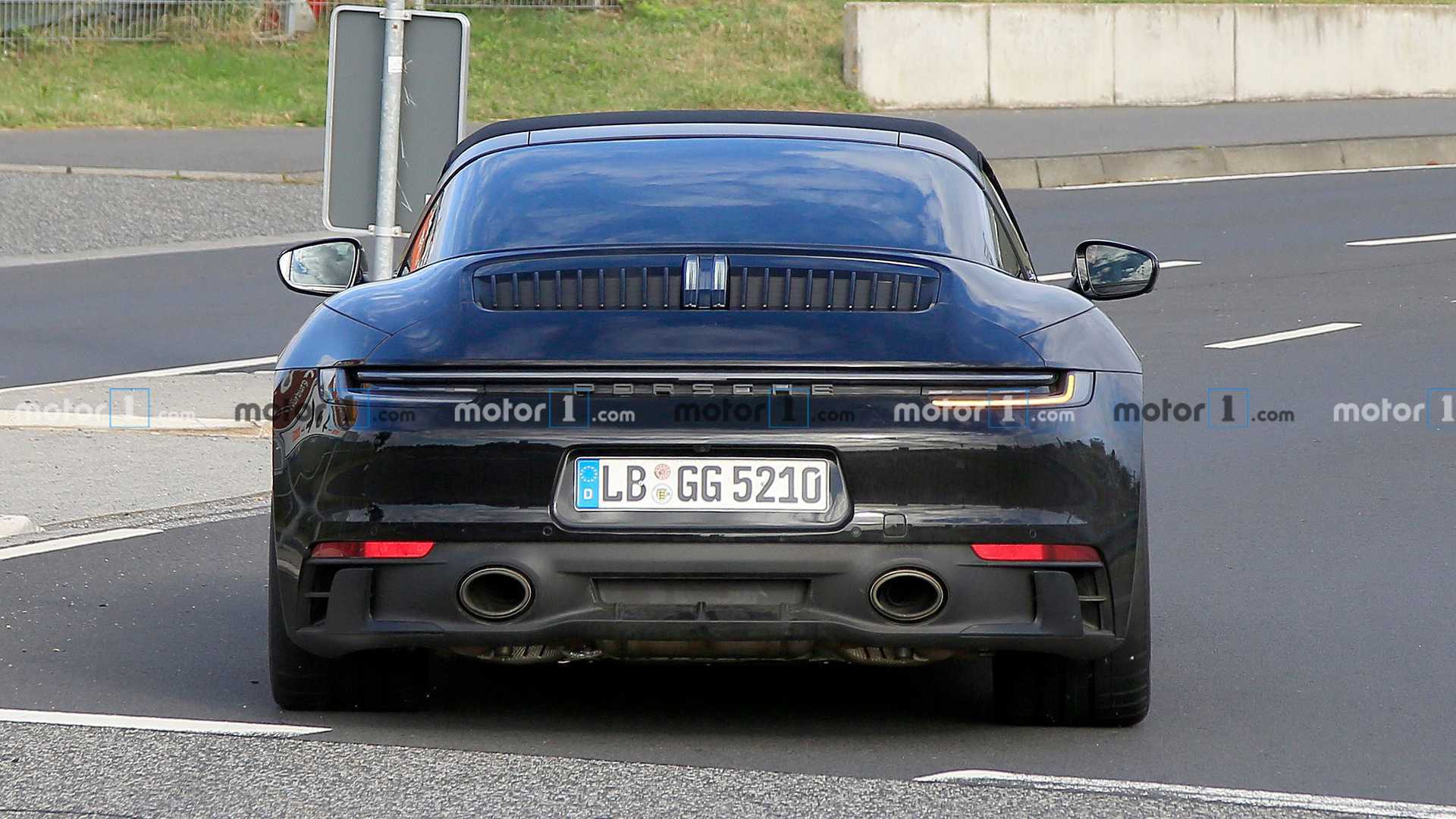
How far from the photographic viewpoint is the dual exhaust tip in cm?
458

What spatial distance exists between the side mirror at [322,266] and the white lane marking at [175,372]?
4795mm

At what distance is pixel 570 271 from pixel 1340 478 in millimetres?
4822

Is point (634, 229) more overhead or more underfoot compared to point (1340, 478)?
more overhead

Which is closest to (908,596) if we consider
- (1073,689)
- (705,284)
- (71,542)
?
(1073,689)

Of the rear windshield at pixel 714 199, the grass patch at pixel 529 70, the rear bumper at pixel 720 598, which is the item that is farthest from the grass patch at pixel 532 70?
the rear bumper at pixel 720 598

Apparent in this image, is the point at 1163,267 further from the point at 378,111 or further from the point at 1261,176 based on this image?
the point at 378,111

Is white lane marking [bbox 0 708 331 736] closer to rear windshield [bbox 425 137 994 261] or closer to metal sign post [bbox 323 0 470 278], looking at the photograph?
rear windshield [bbox 425 137 994 261]

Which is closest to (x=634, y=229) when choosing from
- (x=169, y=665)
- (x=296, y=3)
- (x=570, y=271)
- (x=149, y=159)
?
(x=570, y=271)

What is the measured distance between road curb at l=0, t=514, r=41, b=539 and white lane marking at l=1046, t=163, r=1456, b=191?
45.3ft

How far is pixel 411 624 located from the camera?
4.67 m

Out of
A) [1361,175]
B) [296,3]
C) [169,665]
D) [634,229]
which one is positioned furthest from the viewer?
[296,3]

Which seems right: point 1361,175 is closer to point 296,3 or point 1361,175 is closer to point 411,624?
point 296,3

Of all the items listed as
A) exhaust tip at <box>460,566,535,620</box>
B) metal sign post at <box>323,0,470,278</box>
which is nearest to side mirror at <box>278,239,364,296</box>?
exhaust tip at <box>460,566,535,620</box>

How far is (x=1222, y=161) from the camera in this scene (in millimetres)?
22141
